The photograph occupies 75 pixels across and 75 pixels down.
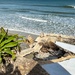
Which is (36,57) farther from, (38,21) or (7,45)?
(38,21)

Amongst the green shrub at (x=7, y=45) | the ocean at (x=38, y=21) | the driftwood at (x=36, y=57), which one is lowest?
the ocean at (x=38, y=21)

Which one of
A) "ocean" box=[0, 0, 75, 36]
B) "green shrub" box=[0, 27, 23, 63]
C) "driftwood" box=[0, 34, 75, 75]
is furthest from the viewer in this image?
"ocean" box=[0, 0, 75, 36]

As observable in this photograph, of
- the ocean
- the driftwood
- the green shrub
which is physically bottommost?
the ocean

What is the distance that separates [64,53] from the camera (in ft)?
47.7

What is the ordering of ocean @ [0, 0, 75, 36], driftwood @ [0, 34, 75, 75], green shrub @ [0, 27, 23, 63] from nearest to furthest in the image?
green shrub @ [0, 27, 23, 63], driftwood @ [0, 34, 75, 75], ocean @ [0, 0, 75, 36]

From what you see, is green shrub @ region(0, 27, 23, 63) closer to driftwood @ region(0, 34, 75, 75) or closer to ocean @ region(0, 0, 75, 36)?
driftwood @ region(0, 34, 75, 75)

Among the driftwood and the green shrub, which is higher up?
the green shrub

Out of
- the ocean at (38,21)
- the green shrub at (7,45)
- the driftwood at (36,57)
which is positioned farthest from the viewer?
the ocean at (38,21)

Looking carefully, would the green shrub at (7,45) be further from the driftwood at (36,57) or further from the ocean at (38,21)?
the ocean at (38,21)

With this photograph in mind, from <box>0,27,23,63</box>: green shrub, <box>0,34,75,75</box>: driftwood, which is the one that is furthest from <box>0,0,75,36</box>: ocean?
<box>0,27,23,63</box>: green shrub

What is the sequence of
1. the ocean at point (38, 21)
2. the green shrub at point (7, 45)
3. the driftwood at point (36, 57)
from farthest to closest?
the ocean at point (38, 21) < the driftwood at point (36, 57) < the green shrub at point (7, 45)

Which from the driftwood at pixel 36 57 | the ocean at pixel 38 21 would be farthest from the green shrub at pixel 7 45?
the ocean at pixel 38 21

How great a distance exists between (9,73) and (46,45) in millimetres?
6291

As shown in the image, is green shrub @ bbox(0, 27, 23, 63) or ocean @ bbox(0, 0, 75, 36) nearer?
green shrub @ bbox(0, 27, 23, 63)
